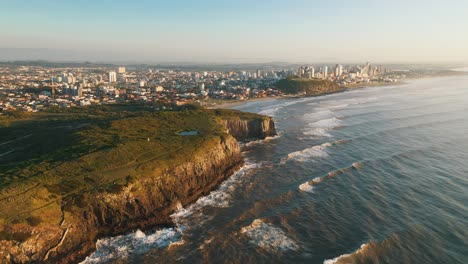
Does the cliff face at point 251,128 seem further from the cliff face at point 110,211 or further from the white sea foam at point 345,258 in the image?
the white sea foam at point 345,258

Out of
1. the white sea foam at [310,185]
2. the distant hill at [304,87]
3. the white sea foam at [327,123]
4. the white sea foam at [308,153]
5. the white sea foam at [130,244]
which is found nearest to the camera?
the white sea foam at [130,244]

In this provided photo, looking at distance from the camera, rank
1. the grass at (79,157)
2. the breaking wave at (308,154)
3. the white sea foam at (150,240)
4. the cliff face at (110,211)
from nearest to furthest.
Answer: the cliff face at (110,211)
the white sea foam at (150,240)
the grass at (79,157)
the breaking wave at (308,154)

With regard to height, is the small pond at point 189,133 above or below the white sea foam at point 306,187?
above

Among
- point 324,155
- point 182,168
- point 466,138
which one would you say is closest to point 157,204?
point 182,168

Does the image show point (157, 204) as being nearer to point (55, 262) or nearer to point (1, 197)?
point (55, 262)

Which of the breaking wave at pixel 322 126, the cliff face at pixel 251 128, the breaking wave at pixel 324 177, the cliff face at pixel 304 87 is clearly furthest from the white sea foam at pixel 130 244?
the cliff face at pixel 304 87

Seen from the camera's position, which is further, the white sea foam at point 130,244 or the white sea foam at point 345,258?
the white sea foam at point 130,244

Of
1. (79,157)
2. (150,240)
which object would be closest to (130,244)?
(150,240)

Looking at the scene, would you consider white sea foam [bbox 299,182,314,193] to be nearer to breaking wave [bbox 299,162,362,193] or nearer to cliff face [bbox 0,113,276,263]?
breaking wave [bbox 299,162,362,193]
